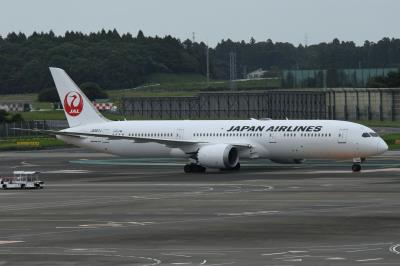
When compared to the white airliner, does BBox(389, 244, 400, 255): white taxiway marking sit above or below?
below

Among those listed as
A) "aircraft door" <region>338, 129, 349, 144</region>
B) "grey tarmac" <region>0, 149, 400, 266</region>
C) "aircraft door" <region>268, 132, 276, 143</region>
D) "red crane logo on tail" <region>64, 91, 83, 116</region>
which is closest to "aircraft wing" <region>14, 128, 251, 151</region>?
"aircraft door" <region>268, 132, 276, 143</region>

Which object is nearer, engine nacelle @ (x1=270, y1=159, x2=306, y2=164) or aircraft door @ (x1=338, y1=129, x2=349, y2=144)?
aircraft door @ (x1=338, y1=129, x2=349, y2=144)

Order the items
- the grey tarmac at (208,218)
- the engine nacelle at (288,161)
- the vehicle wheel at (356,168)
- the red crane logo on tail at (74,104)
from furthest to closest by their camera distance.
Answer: the red crane logo on tail at (74,104)
the engine nacelle at (288,161)
the vehicle wheel at (356,168)
the grey tarmac at (208,218)

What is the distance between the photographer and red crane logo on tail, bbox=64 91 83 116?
88562 millimetres

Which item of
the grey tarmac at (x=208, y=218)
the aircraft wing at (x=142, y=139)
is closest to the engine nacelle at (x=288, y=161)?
the grey tarmac at (x=208, y=218)

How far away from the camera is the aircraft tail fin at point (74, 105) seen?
290ft

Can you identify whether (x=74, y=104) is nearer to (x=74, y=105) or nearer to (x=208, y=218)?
(x=74, y=105)

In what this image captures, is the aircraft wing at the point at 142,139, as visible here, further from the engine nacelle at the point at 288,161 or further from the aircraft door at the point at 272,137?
the engine nacelle at the point at 288,161

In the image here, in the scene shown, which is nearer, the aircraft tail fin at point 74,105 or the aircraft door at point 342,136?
the aircraft door at point 342,136

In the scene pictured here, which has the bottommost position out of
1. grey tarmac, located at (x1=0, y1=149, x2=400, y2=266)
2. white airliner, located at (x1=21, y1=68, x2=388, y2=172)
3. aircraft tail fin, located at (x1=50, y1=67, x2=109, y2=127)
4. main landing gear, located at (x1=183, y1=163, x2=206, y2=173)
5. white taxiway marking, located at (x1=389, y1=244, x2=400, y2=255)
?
main landing gear, located at (x1=183, y1=163, x2=206, y2=173)

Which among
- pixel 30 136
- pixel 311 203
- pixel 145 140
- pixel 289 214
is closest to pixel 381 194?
pixel 311 203

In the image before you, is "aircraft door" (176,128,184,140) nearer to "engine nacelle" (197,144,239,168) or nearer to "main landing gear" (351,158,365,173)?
"engine nacelle" (197,144,239,168)

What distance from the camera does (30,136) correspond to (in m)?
132

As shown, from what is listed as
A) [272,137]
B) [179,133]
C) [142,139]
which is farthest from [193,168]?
[272,137]
